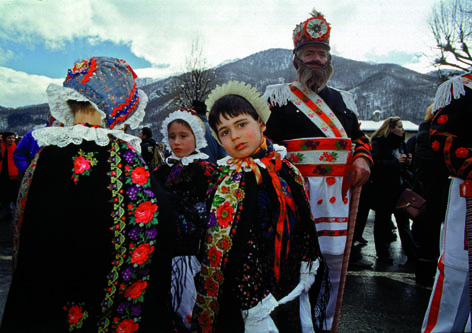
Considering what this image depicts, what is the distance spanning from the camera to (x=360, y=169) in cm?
235

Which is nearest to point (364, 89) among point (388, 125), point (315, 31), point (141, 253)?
point (388, 125)

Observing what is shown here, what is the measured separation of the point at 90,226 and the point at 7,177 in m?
7.43

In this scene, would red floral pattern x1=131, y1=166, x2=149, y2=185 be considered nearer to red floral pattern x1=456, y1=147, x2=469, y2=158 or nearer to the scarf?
red floral pattern x1=456, y1=147, x2=469, y2=158

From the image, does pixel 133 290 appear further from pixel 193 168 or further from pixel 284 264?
pixel 193 168

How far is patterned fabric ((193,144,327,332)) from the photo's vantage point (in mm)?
1526

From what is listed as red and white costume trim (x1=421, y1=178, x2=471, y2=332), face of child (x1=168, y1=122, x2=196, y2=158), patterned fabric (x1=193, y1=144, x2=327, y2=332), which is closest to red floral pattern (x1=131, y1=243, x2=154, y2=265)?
patterned fabric (x1=193, y1=144, x2=327, y2=332)

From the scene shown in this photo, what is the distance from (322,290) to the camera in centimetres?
198

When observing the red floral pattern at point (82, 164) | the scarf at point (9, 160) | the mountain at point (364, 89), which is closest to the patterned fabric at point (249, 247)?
the red floral pattern at point (82, 164)

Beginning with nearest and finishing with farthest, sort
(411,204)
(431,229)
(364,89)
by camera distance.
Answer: (431,229) < (411,204) < (364,89)

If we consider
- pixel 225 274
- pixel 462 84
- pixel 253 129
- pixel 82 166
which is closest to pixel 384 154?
pixel 462 84

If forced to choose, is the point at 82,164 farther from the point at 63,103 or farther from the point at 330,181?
the point at 330,181

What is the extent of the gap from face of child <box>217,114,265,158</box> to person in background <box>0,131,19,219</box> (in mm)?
7414

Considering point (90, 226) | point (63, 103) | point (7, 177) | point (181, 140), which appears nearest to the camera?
point (90, 226)

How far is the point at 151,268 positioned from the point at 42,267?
0.52 m
